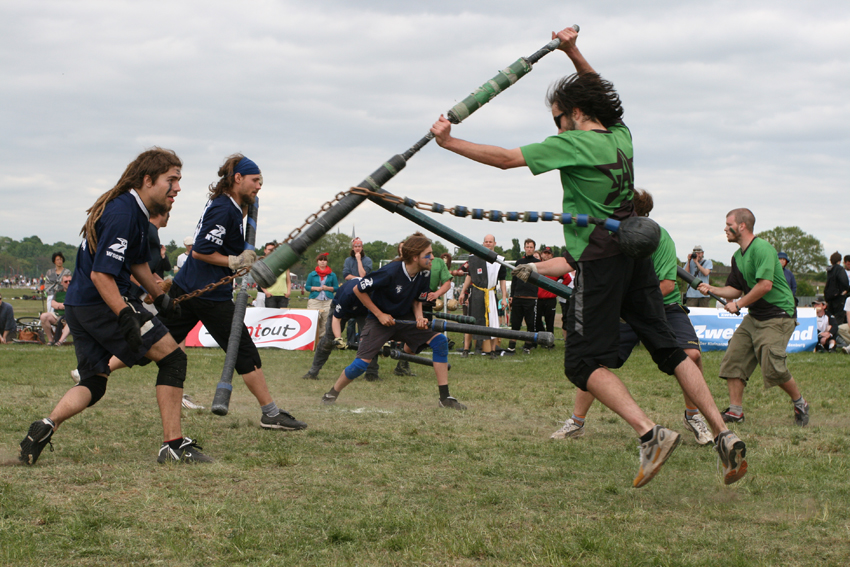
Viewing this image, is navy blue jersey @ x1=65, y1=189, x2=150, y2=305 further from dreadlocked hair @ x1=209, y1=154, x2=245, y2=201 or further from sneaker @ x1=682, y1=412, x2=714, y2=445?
sneaker @ x1=682, y1=412, x2=714, y2=445

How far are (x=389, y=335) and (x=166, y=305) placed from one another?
2951 mm

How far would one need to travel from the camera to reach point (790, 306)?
22.5ft

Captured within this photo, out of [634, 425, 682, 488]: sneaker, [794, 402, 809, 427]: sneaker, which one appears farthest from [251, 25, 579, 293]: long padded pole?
[794, 402, 809, 427]: sneaker

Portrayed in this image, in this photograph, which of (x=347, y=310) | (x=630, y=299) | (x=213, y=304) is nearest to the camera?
(x=630, y=299)

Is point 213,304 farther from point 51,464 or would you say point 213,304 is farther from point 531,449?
point 531,449

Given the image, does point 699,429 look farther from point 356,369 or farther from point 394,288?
point 394,288

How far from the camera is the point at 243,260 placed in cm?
521

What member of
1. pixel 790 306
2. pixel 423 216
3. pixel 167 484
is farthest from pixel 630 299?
pixel 790 306

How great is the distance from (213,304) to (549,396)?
4225 millimetres

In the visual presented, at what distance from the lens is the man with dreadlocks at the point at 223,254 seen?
17.8 ft

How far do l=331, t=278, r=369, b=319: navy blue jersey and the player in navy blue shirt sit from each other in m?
1.36

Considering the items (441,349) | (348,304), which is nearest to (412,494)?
(441,349)

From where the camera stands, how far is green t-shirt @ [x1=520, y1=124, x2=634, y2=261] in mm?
3727

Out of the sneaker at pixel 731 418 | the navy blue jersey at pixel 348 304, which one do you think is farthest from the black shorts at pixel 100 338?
the sneaker at pixel 731 418
